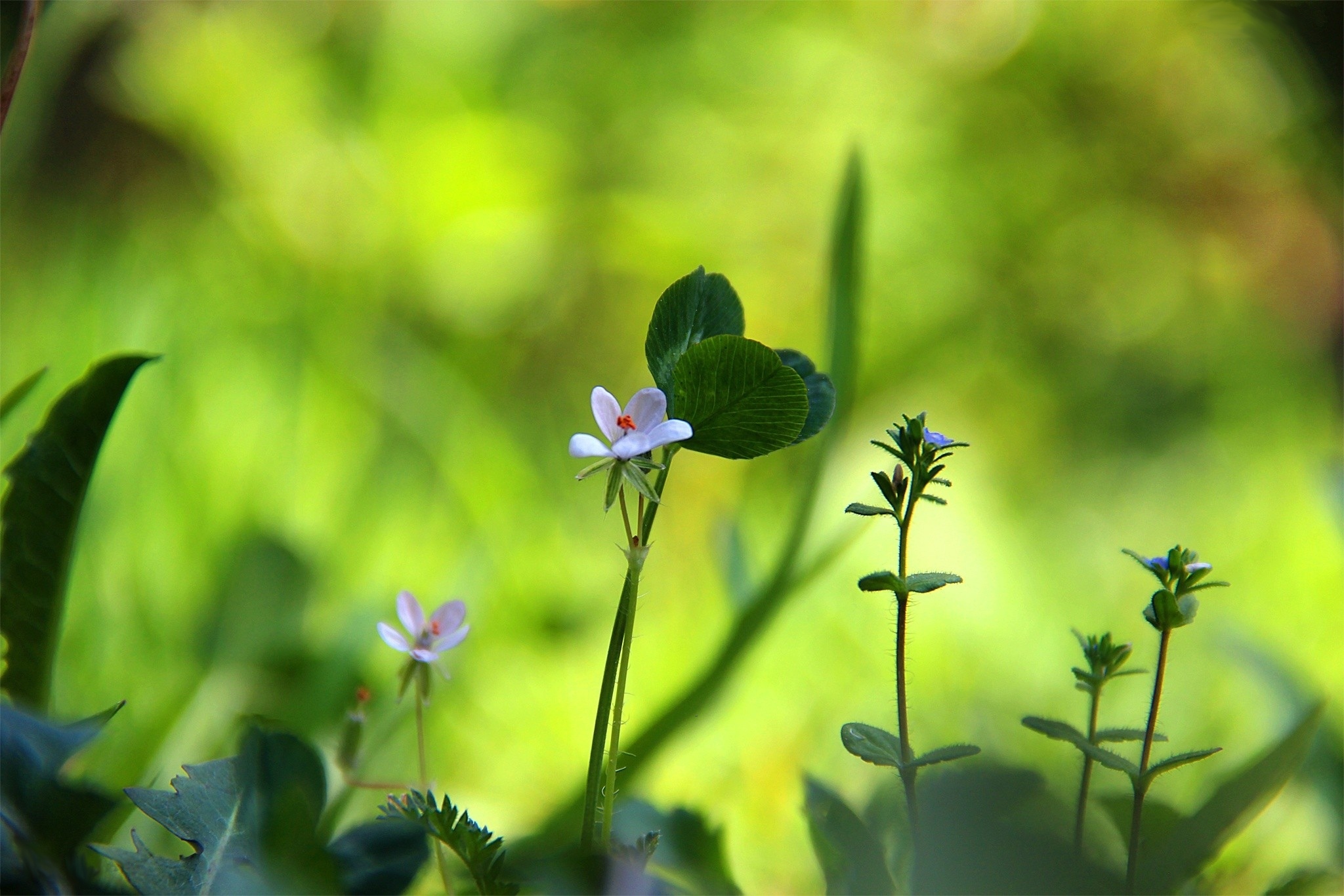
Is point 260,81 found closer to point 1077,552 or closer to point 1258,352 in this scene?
point 1077,552

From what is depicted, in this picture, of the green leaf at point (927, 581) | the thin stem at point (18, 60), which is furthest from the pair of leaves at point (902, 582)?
the thin stem at point (18, 60)

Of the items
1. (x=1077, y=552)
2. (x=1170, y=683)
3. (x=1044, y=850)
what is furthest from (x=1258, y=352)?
(x=1044, y=850)

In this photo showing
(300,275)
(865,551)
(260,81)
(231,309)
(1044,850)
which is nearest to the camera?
(1044,850)

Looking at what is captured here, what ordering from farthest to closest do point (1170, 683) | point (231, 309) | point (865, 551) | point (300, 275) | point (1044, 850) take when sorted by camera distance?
point (300, 275) → point (231, 309) → point (865, 551) → point (1170, 683) → point (1044, 850)

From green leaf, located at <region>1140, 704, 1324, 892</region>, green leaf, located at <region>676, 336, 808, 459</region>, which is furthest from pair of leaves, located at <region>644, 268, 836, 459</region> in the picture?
green leaf, located at <region>1140, 704, 1324, 892</region>

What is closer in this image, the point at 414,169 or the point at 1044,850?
the point at 1044,850

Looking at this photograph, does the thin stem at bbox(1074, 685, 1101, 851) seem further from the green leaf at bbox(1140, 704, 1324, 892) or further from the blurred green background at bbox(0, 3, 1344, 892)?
the blurred green background at bbox(0, 3, 1344, 892)
